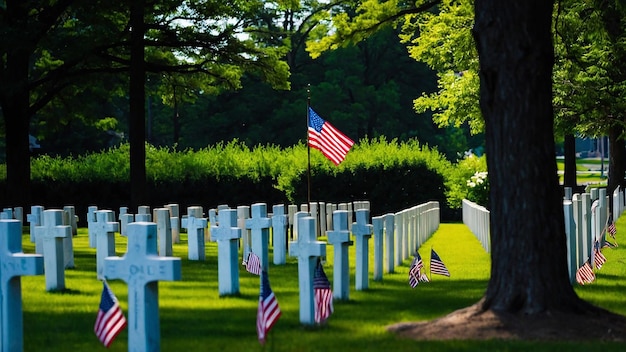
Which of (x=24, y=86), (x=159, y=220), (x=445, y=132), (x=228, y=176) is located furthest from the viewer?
(x=445, y=132)

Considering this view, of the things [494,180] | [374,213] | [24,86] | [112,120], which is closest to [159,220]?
[494,180]

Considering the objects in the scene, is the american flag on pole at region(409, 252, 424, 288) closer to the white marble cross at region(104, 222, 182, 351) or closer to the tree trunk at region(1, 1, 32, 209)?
the white marble cross at region(104, 222, 182, 351)

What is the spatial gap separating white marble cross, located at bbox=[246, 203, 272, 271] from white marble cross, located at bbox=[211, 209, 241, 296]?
98 centimetres

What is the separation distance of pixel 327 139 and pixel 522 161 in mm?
14219

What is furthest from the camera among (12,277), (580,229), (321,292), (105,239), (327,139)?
(327,139)

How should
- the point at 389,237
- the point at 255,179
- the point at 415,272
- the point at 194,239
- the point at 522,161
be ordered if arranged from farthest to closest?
1. the point at 255,179
2. the point at 194,239
3. the point at 389,237
4. the point at 415,272
5. the point at 522,161

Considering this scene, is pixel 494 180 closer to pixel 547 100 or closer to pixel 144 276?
pixel 547 100

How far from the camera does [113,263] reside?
30.7 ft

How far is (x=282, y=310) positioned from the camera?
44.0 feet

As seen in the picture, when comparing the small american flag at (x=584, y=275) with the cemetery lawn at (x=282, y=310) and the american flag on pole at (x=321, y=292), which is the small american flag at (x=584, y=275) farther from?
the american flag on pole at (x=321, y=292)

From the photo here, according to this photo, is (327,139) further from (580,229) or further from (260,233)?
(260,233)

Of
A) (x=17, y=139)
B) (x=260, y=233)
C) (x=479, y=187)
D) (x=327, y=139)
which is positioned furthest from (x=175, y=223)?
(x=479, y=187)

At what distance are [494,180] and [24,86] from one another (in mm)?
25915

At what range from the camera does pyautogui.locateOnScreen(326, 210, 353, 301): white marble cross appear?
13.1 meters
